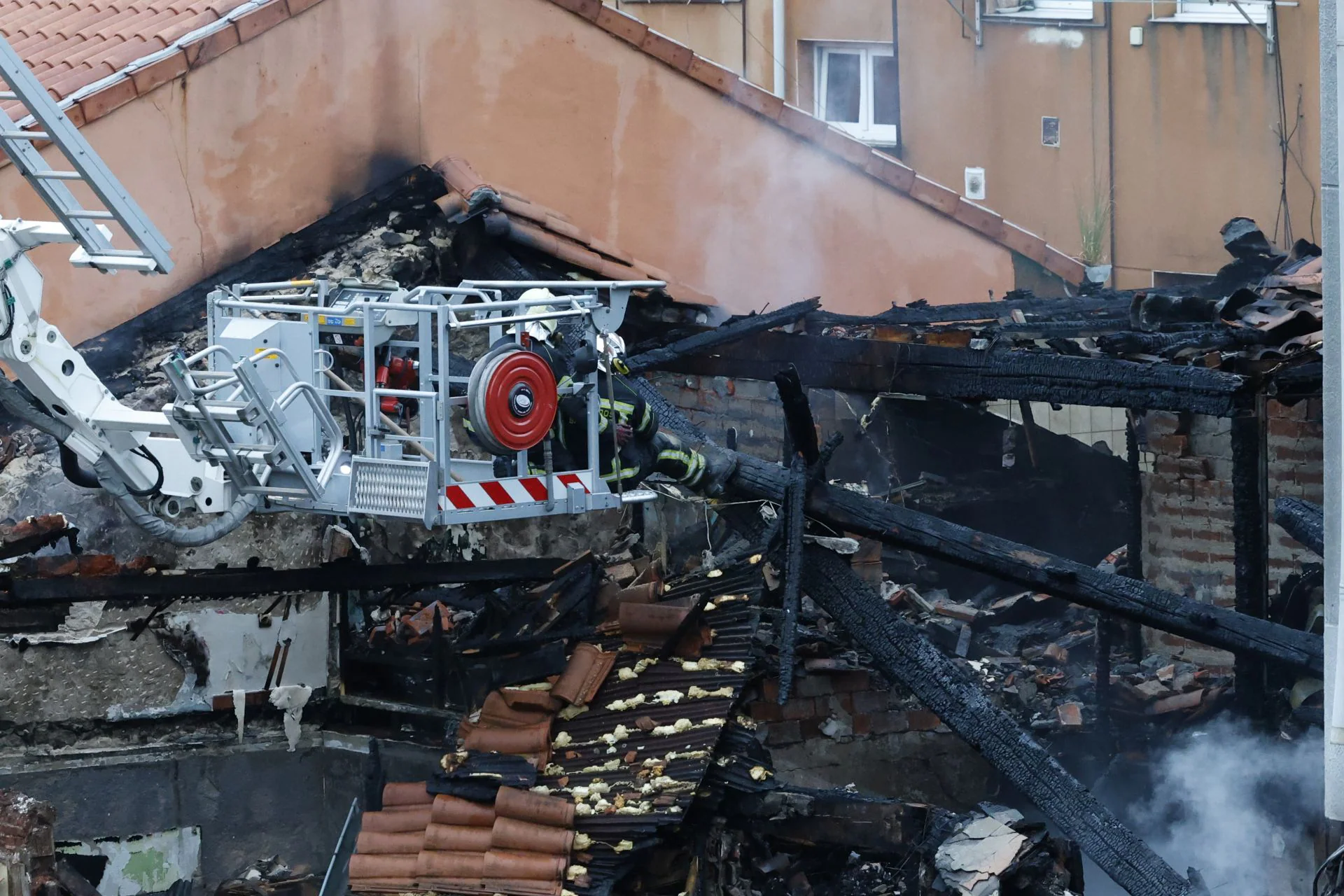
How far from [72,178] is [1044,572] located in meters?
4.80

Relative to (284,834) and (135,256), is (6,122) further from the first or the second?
(284,834)

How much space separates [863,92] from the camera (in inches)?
787

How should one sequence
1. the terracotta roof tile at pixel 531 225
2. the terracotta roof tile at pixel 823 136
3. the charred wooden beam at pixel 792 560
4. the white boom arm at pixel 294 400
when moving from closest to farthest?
the white boom arm at pixel 294 400
the charred wooden beam at pixel 792 560
the terracotta roof tile at pixel 531 225
the terracotta roof tile at pixel 823 136

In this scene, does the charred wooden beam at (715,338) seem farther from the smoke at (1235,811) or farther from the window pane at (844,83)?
the window pane at (844,83)

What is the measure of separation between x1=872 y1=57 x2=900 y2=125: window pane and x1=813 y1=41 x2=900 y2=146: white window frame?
43mm

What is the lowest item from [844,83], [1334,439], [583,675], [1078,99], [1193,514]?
[583,675]

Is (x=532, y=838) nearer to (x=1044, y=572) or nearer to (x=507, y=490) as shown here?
(x=507, y=490)

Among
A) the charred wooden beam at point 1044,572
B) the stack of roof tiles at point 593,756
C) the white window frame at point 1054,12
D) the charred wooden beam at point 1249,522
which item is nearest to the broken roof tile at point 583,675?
the stack of roof tiles at point 593,756

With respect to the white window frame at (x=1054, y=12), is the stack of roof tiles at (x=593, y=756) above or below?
below

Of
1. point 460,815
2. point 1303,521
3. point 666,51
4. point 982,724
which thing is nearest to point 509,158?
point 666,51

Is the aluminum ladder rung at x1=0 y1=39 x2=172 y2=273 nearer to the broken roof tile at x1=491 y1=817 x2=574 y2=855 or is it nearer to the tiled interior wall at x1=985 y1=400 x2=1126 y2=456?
the broken roof tile at x1=491 y1=817 x2=574 y2=855

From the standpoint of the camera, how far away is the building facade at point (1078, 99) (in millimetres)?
19328

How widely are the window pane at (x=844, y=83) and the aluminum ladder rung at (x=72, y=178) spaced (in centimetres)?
1375

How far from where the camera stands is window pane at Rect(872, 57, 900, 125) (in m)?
19.9
